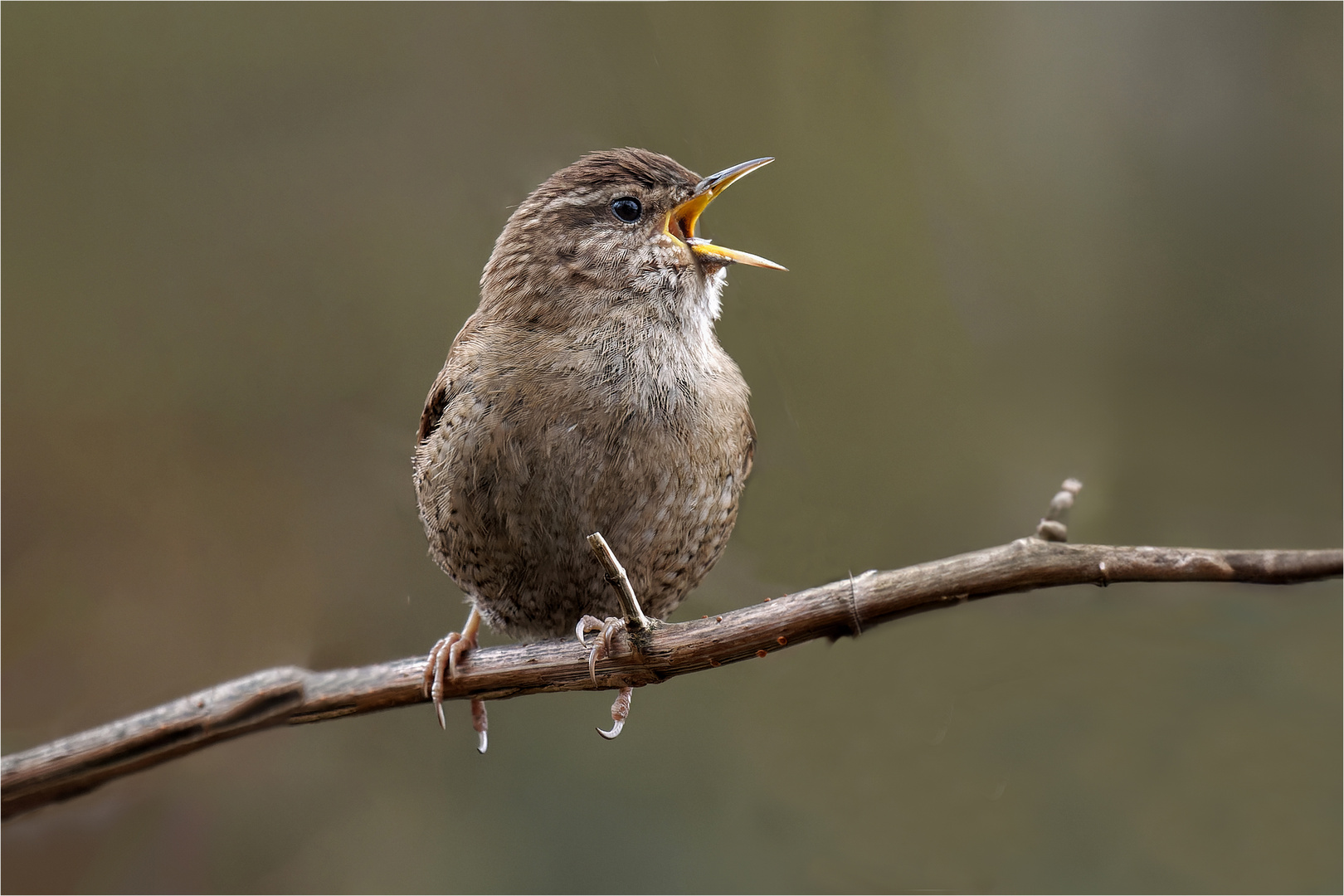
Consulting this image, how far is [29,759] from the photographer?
2.33 m

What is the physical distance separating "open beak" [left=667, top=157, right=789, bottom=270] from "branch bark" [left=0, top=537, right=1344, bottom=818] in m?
1.09

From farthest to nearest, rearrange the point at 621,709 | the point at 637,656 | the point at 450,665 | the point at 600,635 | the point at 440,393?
the point at 440,393 → the point at 450,665 → the point at 621,709 → the point at 600,635 → the point at 637,656

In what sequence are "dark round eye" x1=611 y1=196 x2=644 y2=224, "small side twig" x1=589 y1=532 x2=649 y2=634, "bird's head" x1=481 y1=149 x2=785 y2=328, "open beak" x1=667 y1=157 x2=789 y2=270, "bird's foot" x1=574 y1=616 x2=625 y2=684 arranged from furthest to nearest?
"dark round eye" x1=611 y1=196 x2=644 y2=224 < "bird's head" x1=481 y1=149 x2=785 y2=328 < "open beak" x1=667 y1=157 x2=789 y2=270 < "bird's foot" x1=574 y1=616 x2=625 y2=684 < "small side twig" x1=589 y1=532 x2=649 y2=634

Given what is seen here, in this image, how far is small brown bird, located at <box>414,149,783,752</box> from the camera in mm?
2420

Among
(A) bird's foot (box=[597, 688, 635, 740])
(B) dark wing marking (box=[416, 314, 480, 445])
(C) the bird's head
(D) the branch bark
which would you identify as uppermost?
(C) the bird's head

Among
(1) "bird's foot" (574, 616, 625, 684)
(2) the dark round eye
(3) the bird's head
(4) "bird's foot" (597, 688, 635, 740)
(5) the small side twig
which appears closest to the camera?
(5) the small side twig

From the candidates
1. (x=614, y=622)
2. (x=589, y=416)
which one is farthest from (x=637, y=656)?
(x=589, y=416)

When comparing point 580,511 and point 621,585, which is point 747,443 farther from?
point 621,585

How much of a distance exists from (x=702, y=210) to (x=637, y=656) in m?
1.43

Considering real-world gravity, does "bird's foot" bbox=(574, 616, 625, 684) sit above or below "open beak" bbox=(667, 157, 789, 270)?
below

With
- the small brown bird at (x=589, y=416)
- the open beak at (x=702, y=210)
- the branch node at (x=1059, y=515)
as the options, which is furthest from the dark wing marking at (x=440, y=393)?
the branch node at (x=1059, y=515)

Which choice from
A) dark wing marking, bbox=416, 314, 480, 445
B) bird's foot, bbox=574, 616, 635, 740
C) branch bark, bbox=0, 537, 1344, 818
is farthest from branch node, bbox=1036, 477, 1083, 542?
dark wing marking, bbox=416, 314, 480, 445

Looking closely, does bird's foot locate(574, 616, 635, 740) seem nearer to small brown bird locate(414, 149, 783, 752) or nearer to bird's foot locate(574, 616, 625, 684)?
bird's foot locate(574, 616, 625, 684)

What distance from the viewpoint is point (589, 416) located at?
243 centimetres
